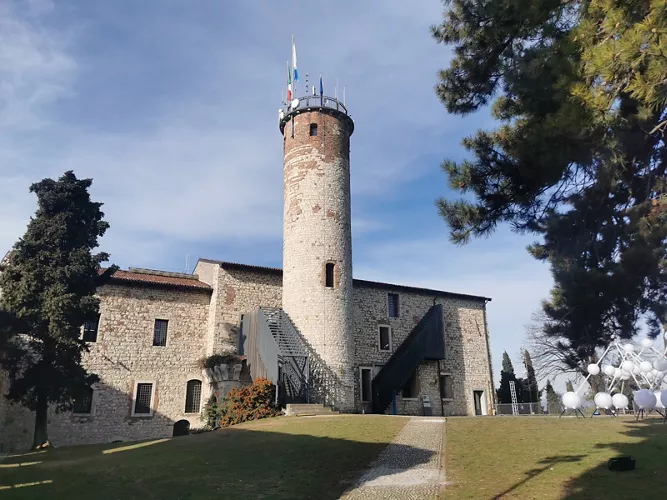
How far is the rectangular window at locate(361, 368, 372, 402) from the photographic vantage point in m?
24.8

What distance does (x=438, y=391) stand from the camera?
27266mm

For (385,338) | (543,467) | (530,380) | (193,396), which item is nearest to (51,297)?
(193,396)

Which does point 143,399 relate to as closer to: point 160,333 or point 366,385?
point 160,333

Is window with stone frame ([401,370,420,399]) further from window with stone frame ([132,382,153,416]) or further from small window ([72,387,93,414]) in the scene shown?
small window ([72,387,93,414])

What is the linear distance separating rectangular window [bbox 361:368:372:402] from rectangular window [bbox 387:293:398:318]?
3.57 m

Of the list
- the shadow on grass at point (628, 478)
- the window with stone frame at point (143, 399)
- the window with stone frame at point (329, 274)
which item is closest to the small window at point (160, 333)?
the window with stone frame at point (143, 399)

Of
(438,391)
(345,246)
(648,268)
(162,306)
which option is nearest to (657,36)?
(648,268)

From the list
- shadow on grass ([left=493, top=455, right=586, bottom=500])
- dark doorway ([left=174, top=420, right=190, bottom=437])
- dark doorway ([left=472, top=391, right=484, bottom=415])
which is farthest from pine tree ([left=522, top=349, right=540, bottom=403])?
shadow on grass ([left=493, top=455, right=586, bottom=500])

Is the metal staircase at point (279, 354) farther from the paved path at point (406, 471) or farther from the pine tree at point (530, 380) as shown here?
the pine tree at point (530, 380)

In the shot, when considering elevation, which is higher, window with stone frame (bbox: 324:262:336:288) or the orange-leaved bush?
window with stone frame (bbox: 324:262:336:288)

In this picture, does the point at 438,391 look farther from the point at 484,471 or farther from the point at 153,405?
the point at 484,471

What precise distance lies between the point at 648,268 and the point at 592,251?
1190 millimetres

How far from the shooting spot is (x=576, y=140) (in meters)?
7.67

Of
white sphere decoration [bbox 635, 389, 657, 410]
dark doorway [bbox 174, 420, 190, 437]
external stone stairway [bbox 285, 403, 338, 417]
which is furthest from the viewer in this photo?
dark doorway [bbox 174, 420, 190, 437]
